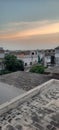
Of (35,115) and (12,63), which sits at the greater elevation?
(35,115)

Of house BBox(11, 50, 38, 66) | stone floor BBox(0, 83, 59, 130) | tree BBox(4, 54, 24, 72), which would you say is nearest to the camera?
stone floor BBox(0, 83, 59, 130)

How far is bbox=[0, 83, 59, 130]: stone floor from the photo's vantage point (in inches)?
105

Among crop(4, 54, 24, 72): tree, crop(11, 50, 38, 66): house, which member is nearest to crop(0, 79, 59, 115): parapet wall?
crop(4, 54, 24, 72): tree

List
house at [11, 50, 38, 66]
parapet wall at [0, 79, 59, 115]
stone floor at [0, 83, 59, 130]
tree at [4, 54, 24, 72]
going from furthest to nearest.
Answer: house at [11, 50, 38, 66]
tree at [4, 54, 24, 72]
parapet wall at [0, 79, 59, 115]
stone floor at [0, 83, 59, 130]

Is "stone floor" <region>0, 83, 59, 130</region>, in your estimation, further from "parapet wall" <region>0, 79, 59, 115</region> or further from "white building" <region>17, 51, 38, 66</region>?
"white building" <region>17, 51, 38, 66</region>

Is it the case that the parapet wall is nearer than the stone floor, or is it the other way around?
Result: the stone floor

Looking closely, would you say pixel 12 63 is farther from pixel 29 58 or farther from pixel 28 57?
pixel 29 58

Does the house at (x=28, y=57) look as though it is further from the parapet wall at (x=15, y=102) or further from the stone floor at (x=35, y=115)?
the stone floor at (x=35, y=115)

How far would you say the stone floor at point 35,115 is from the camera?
2.66 m

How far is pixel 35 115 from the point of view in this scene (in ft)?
9.91

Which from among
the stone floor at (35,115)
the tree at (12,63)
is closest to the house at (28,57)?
the tree at (12,63)

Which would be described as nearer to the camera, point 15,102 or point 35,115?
point 35,115

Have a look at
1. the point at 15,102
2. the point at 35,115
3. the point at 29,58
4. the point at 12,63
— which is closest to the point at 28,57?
the point at 29,58

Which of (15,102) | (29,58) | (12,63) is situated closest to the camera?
(15,102)
